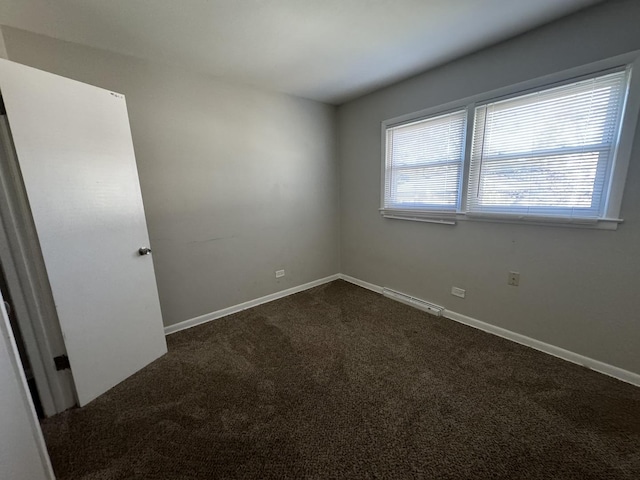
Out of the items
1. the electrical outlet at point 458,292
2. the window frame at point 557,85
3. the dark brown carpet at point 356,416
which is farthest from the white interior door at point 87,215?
the electrical outlet at point 458,292

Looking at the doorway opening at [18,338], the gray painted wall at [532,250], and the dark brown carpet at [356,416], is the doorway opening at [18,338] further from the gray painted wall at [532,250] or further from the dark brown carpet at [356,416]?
the gray painted wall at [532,250]

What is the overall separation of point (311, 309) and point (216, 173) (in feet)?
5.98

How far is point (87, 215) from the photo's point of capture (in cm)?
164

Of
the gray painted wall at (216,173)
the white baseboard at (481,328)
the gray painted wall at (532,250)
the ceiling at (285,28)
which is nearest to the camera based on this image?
the ceiling at (285,28)

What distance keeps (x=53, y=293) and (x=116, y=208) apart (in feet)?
2.08

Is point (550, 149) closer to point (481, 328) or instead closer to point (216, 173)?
point (481, 328)

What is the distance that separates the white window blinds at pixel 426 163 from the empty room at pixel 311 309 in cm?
3

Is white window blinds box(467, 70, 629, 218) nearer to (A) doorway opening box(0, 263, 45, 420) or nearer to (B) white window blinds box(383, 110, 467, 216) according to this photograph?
(B) white window blinds box(383, 110, 467, 216)

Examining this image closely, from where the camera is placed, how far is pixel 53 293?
4.98 ft

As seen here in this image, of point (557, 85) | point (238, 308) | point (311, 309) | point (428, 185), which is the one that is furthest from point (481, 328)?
point (238, 308)

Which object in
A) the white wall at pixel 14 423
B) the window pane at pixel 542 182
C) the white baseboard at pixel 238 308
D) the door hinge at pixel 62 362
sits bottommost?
the white baseboard at pixel 238 308

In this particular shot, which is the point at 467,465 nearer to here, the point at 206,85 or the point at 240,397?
the point at 240,397

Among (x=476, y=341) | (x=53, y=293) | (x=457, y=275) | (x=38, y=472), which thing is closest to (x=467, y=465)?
(x=476, y=341)

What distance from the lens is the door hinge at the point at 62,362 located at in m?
1.60
